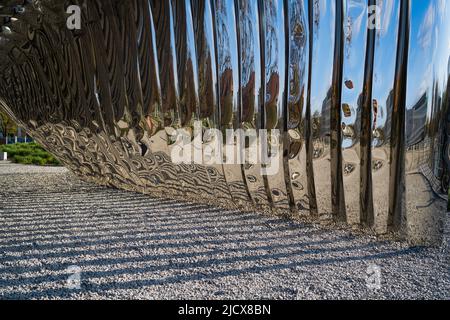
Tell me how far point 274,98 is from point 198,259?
2.03 metres

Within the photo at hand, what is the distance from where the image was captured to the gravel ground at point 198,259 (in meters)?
3.22

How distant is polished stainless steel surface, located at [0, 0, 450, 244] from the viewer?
3949 mm

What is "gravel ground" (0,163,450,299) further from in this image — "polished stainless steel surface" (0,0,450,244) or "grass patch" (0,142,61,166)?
"grass patch" (0,142,61,166)

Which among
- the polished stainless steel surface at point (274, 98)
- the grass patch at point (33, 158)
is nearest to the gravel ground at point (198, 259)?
the polished stainless steel surface at point (274, 98)

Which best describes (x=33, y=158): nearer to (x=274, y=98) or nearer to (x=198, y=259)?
(x=274, y=98)

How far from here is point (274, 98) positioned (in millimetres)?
4734

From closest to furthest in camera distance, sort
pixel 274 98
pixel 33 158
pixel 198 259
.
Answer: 1. pixel 198 259
2. pixel 274 98
3. pixel 33 158

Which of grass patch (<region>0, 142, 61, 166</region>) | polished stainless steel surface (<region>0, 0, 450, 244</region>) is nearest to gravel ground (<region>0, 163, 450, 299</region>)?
polished stainless steel surface (<region>0, 0, 450, 244</region>)

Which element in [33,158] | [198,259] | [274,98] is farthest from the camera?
[33,158]

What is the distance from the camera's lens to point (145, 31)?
6082 millimetres

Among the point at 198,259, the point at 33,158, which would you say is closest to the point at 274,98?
the point at 198,259

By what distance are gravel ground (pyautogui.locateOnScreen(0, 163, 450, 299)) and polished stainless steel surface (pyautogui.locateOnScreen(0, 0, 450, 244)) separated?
0.46 metres

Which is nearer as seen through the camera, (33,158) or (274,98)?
(274,98)
